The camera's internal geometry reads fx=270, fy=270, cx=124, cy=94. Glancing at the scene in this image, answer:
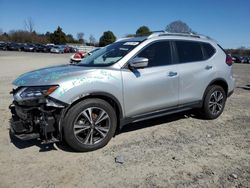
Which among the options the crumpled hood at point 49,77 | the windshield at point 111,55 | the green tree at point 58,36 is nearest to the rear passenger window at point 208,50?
the windshield at point 111,55

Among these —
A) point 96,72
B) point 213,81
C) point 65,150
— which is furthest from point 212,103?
point 65,150

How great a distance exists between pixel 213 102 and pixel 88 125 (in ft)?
10.4

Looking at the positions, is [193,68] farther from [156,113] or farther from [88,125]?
[88,125]

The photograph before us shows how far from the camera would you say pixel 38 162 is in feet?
13.0

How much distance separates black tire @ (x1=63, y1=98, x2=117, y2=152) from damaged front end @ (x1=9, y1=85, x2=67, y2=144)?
15cm

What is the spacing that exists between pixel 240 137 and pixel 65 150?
324 centimetres

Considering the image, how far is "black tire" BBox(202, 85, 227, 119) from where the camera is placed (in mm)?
5914

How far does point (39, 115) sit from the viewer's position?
4.01 metres

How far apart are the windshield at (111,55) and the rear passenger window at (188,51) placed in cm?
103

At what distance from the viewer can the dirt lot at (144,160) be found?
348cm

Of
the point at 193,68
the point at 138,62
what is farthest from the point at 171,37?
the point at 138,62

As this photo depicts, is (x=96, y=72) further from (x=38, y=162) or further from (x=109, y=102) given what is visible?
(x=38, y=162)

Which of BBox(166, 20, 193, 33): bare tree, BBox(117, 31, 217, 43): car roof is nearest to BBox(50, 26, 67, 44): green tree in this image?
BBox(166, 20, 193, 33): bare tree

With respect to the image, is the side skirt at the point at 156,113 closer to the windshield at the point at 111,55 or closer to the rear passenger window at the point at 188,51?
the rear passenger window at the point at 188,51
